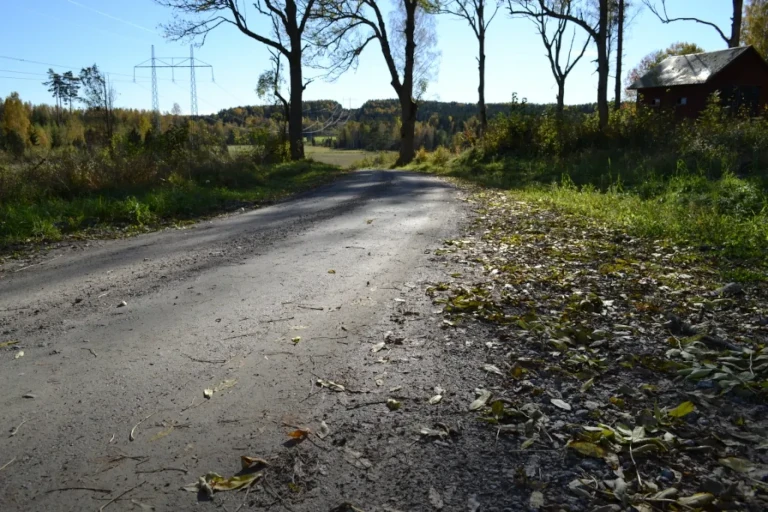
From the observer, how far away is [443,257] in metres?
6.79

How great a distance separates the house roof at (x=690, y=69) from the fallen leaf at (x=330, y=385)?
34.5m

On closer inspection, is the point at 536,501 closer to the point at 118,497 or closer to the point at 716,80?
the point at 118,497

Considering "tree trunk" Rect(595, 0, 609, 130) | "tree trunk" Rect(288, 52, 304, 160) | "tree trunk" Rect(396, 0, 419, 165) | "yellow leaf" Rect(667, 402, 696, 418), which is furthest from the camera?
"tree trunk" Rect(396, 0, 419, 165)

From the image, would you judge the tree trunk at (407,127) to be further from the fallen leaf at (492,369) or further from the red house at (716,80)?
the fallen leaf at (492,369)

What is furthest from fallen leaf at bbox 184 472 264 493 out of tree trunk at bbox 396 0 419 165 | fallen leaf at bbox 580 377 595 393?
tree trunk at bbox 396 0 419 165

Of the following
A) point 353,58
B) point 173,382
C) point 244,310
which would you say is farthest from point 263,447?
point 353,58

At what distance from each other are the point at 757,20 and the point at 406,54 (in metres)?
26.7

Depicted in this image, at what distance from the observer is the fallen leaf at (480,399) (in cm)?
322

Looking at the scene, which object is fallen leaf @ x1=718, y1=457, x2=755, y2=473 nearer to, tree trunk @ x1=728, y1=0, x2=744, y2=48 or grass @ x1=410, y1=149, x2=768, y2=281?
grass @ x1=410, y1=149, x2=768, y2=281

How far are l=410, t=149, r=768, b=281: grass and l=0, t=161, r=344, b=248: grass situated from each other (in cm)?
687

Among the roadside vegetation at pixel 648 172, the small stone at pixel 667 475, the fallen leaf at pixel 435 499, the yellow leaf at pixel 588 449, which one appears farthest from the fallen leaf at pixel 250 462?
the roadside vegetation at pixel 648 172

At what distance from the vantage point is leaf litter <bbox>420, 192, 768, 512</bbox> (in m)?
2.62

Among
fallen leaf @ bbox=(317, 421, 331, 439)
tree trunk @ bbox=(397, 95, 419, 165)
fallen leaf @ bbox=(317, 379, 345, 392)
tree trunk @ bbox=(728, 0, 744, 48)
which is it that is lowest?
fallen leaf @ bbox=(317, 421, 331, 439)

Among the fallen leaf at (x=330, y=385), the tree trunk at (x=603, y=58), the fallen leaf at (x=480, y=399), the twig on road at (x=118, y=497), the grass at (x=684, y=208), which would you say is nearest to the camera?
the twig on road at (x=118, y=497)
